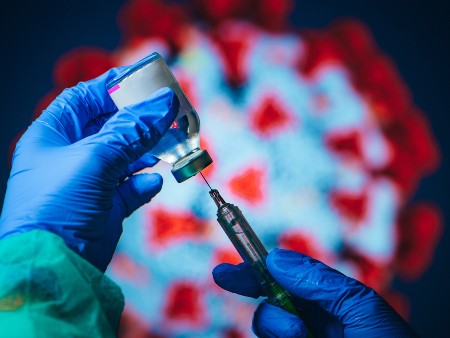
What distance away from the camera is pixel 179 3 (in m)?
1.48

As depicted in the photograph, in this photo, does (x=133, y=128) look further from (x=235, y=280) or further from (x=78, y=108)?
(x=235, y=280)

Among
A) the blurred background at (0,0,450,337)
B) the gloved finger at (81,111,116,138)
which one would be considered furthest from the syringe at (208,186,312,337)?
the blurred background at (0,0,450,337)

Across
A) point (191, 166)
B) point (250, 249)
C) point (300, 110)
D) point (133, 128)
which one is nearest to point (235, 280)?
point (250, 249)

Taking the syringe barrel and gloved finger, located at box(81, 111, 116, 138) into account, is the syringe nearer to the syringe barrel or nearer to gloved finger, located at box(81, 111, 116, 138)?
the syringe barrel

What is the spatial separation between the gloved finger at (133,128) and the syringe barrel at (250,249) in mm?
278

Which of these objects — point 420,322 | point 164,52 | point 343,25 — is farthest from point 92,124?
point 420,322

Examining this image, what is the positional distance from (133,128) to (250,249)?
457 mm

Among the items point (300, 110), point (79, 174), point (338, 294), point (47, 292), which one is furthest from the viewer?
point (300, 110)

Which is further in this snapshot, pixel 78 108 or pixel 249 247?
pixel 78 108

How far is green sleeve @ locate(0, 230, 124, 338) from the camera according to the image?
0.51m

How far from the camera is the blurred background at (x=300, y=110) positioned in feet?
4.80

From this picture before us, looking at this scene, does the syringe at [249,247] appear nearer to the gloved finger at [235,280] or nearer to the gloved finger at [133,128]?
the gloved finger at [235,280]

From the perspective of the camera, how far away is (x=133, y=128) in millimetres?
775

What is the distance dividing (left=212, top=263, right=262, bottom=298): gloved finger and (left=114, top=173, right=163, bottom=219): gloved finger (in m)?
0.34
